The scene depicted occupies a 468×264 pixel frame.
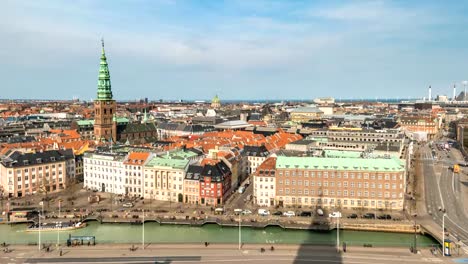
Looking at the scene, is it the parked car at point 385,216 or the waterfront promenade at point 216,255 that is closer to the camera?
the waterfront promenade at point 216,255

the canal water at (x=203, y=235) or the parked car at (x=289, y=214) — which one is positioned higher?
the parked car at (x=289, y=214)

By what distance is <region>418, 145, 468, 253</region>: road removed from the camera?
63809 mm

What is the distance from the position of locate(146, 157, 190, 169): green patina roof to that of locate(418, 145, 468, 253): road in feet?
147

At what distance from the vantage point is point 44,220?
70062 millimetres

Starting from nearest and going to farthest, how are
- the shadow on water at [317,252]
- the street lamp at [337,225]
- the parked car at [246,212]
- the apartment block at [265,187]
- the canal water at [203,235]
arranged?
the shadow on water at [317,252], the street lamp at [337,225], the canal water at [203,235], the parked car at [246,212], the apartment block at [265,187]

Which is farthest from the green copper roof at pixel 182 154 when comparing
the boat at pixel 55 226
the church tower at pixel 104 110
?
the church tower at pixel 104 110

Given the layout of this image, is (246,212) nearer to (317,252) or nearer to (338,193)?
(338,193)

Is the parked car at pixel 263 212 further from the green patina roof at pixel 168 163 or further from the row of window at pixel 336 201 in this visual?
the green patina roof at pixel 168 163

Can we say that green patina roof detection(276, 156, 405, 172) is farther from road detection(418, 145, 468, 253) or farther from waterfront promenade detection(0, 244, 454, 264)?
waterfront promenade detection(0, 244, 454, 264)

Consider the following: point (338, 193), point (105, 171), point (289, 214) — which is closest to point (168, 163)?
point (105, 171)

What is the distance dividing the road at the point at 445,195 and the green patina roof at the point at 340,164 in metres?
9.79

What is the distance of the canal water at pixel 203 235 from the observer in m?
61.1

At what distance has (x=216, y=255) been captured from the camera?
51.0m

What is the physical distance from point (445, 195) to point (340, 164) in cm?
2435
